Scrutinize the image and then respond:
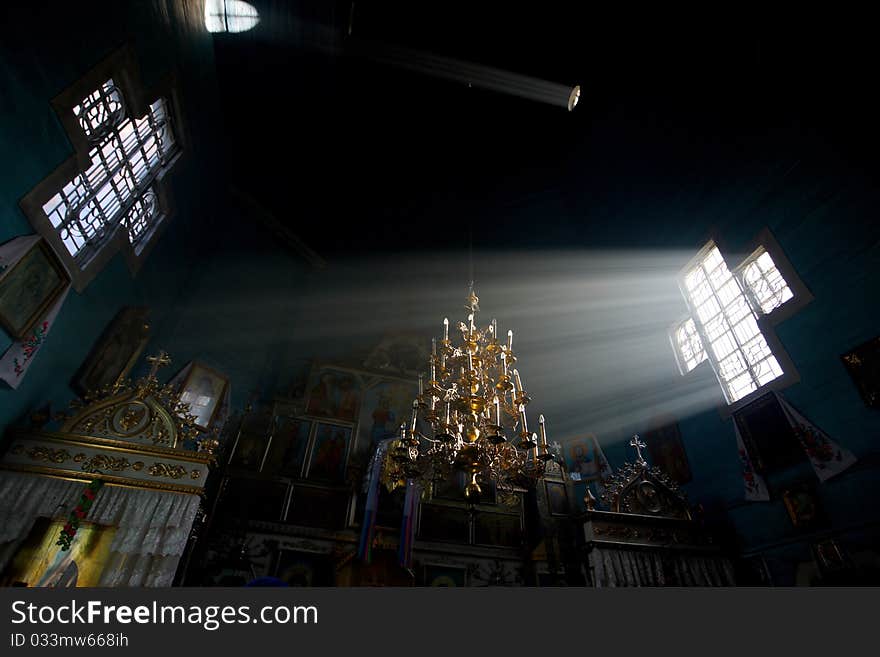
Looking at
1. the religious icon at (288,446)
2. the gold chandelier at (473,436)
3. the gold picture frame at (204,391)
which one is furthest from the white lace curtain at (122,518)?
the religious icon at (288,446)

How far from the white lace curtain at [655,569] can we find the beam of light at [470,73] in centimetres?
892

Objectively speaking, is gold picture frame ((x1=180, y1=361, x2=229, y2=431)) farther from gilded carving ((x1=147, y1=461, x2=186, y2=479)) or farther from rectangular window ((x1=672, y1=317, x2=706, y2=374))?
rectangular window ((x1=672, y1=317, x2=706, y2=374))

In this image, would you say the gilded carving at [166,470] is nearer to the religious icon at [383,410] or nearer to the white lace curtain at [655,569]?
the religious icon at [383,410]

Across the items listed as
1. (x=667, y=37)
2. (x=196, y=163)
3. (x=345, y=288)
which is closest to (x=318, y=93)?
(x=196, y=163)

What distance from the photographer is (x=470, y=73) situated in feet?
26.4

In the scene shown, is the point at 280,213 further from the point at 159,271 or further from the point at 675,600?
the point at 675,600

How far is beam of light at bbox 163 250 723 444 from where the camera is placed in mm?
9469

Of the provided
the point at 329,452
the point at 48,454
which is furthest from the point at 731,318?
the point at 48,454

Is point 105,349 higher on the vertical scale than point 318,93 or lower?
lower

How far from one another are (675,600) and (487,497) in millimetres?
8951

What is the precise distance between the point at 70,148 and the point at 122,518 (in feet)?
13.8

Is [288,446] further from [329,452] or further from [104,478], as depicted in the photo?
[104,478]

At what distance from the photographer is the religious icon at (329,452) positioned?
9125 mm

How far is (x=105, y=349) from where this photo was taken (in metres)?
5.91
